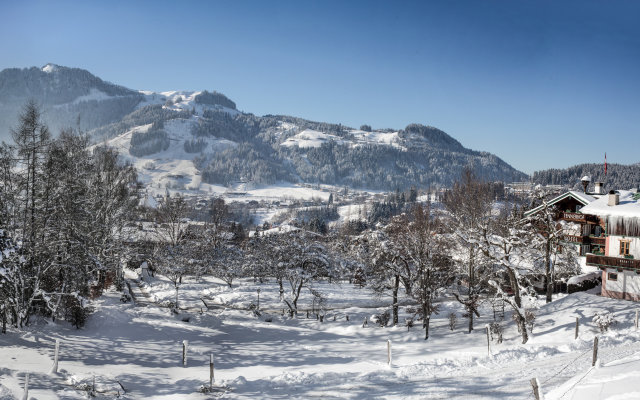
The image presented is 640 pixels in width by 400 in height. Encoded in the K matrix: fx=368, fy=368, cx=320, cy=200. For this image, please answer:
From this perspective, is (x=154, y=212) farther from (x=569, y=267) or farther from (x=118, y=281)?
(x=569, y=267)

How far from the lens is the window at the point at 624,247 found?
2733 cm

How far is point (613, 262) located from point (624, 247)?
5.83ft

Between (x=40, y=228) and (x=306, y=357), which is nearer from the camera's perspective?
(x=40, y=228)

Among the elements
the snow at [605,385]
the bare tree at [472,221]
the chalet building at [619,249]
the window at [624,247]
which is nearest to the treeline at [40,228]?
the snow at [605,385]

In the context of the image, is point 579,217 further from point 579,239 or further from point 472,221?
point 472,221

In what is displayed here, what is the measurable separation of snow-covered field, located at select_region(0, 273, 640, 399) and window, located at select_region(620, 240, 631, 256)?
188 inches

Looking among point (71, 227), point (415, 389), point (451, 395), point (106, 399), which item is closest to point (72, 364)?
point (106, 399)

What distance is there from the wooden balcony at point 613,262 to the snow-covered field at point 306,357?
3149mm

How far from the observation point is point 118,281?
31.8 metres

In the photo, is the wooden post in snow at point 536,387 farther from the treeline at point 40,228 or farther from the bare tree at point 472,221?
the treeline at point 40,228

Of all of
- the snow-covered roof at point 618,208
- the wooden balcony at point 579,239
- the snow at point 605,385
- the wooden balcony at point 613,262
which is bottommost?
the snow at point 605,385

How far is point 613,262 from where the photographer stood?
2684cm

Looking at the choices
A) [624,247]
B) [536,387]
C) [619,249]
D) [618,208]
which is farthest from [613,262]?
[536,387]

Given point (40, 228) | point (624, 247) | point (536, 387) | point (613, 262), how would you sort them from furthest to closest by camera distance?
point (624, 247), point (613, 262), point (40, 228), point (536, 387)
